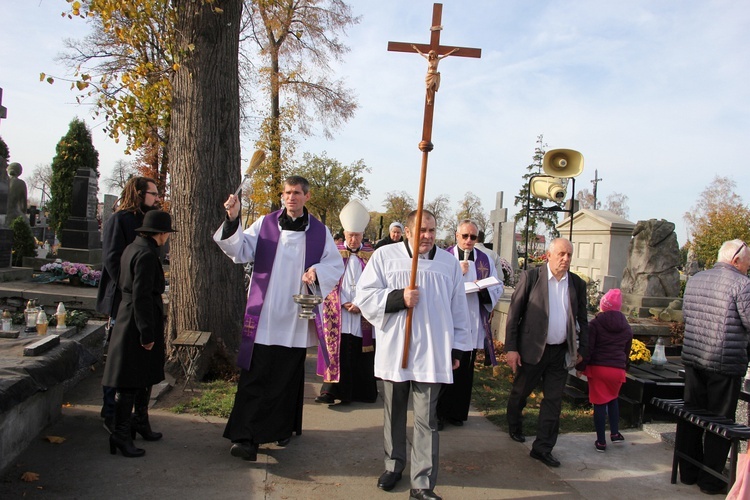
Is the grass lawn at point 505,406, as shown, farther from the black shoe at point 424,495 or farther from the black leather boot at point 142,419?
the black leather boot at point 142,419

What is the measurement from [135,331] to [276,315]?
39.8 inches

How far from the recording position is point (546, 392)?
4.91 m

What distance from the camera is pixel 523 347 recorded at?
5.00m

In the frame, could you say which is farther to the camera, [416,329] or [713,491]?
[713,491]

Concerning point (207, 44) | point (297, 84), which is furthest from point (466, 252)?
point (297, 84)

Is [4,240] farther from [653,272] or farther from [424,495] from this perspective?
[653,272]

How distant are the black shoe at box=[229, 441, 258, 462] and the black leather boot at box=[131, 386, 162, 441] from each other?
28.9 inches

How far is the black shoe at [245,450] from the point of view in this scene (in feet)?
13.8

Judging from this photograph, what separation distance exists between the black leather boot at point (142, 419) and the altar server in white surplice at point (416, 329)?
1.85 m

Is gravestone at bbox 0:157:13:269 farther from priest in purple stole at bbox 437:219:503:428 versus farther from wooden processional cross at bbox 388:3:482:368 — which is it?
wooden processional cross at bbox 388:3:482:368

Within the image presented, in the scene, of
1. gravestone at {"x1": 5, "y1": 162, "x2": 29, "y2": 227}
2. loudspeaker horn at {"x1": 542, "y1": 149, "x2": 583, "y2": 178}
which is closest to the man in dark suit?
loudspeaker horn at {"x1": 542, "y1": 149, "x2": 583, "y2": 178}

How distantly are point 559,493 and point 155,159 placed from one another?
79.0 feet

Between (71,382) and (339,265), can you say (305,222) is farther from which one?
(71,382)

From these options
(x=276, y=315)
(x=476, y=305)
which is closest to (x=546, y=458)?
(x=476, y=305)
